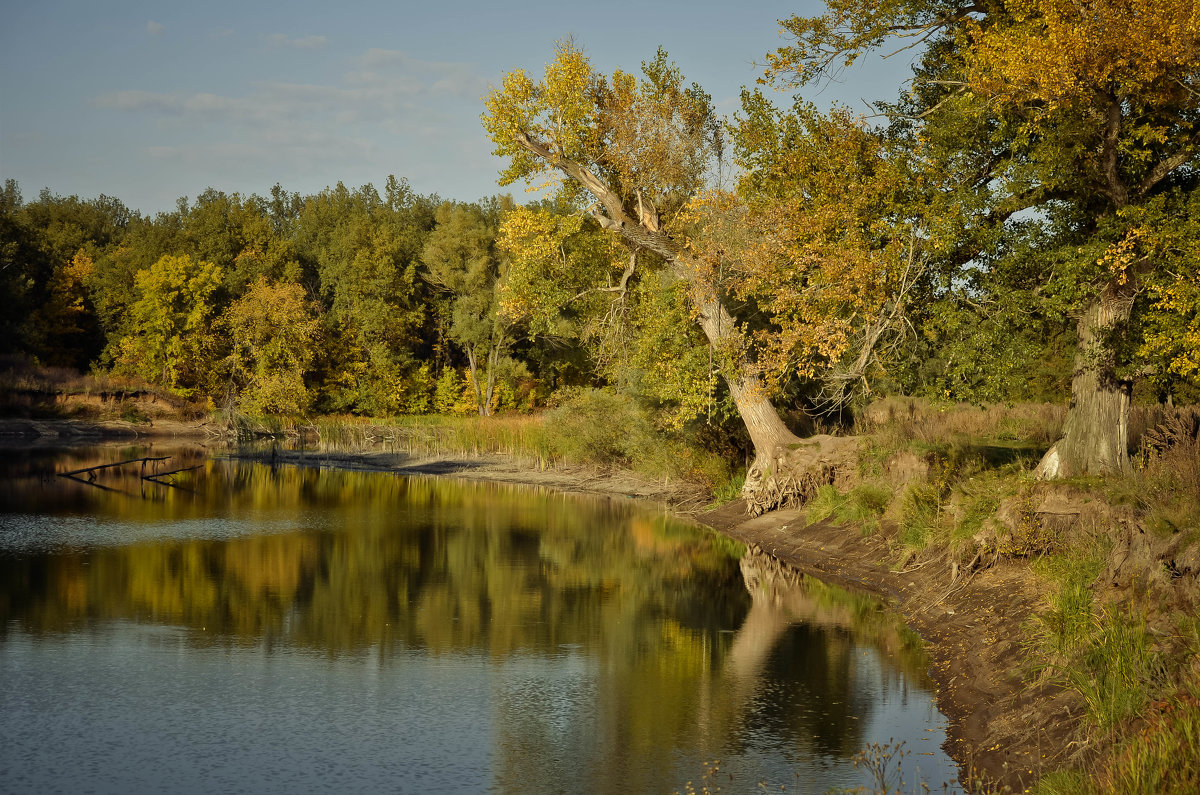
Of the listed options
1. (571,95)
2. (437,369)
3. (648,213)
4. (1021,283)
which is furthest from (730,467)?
(437,369)

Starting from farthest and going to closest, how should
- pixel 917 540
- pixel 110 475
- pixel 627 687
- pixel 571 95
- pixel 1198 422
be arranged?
pixel 110 475 < pixel 571 95 < pixel 1198 422 < pixel 917 540 < pixel 627 687

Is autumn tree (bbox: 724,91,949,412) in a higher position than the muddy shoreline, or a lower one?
higher

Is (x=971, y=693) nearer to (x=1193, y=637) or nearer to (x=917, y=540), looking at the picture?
(x=1193, y=637)

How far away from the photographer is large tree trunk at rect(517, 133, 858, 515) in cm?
2589

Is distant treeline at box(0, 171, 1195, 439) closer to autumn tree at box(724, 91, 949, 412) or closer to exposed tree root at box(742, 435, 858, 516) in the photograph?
→ exposed tree root at box(742, 435, 858, 516)

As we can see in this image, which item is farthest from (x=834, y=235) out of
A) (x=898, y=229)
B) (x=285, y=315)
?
(x=285, y=315)

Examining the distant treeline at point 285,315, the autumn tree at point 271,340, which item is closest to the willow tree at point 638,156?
the distant treeline at point 285,315

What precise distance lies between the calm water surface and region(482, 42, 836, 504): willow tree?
4.38m

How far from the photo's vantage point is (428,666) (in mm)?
14391

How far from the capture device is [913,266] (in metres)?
20.6

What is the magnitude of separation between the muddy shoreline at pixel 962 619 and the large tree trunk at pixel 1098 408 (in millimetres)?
3030

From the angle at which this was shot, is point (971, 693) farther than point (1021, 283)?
No

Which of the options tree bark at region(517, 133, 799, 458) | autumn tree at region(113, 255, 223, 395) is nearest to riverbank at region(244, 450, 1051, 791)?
tree bark at region(517, 133, 799, 458)

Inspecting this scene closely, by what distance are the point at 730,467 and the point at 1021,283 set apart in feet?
47.0
